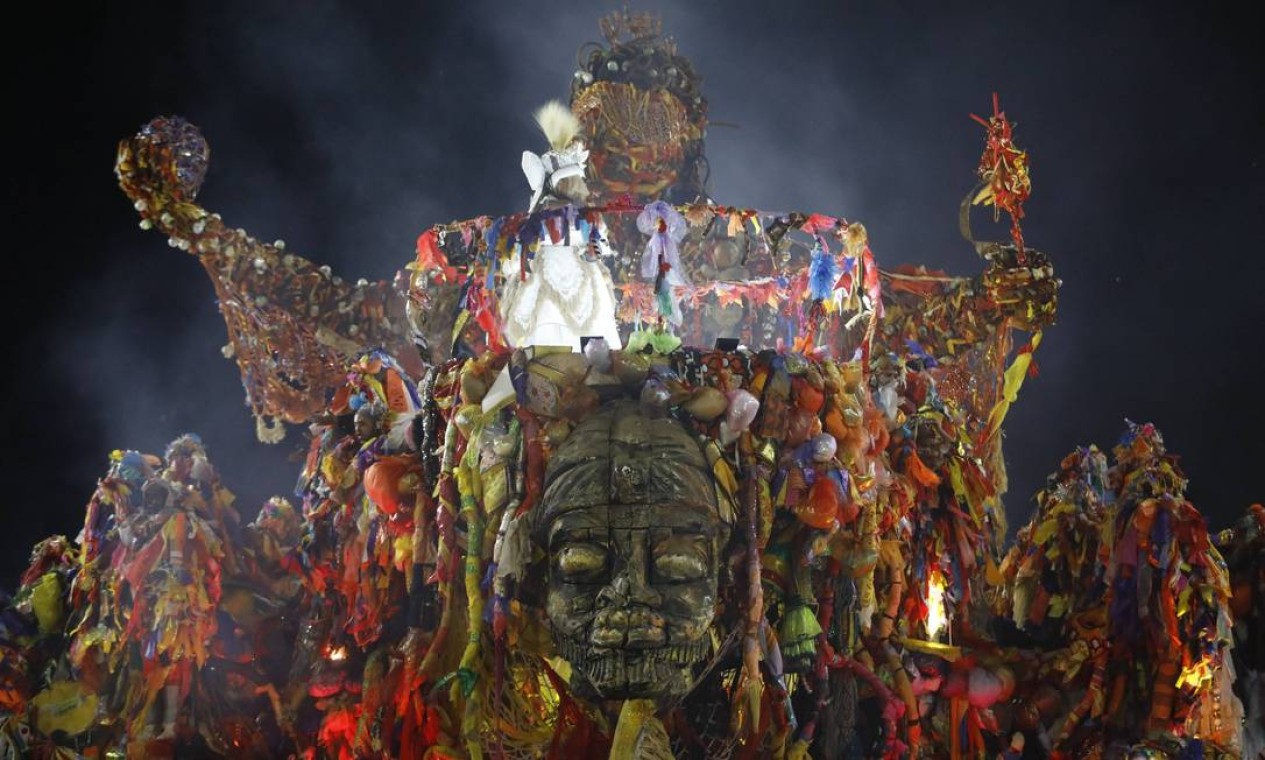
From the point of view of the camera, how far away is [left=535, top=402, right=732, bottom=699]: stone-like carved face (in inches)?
201

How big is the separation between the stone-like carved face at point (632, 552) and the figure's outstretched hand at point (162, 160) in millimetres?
2995

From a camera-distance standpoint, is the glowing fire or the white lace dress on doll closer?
the glowing fire

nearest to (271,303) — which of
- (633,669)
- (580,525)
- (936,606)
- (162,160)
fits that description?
(162,160)

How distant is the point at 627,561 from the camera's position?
5.26 meters

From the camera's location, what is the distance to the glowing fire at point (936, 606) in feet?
21.6

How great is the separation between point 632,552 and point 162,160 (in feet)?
11.7

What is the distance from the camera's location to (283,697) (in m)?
6.55

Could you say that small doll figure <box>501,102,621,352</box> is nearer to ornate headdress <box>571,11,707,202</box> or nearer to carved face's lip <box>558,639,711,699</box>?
ornate headdress <box>571,11,707,202</box>

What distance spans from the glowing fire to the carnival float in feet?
0.03

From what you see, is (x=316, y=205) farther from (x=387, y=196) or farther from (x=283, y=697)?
(x=283, y=697)

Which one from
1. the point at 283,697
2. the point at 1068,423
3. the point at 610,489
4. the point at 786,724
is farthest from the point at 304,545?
the point at 1068,423

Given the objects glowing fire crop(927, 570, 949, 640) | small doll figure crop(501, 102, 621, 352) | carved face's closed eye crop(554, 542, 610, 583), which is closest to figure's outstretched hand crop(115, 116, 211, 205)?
small doll figure crop(501, 102, 621, 352)

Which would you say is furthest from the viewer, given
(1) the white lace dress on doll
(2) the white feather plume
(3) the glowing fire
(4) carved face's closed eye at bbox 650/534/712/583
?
(2) the white feather plume

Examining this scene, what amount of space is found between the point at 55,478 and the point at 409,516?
3.52 meters
